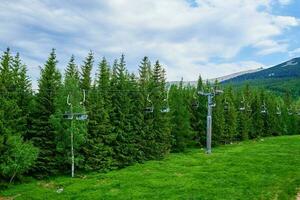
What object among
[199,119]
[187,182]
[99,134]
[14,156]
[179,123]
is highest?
[199,119]

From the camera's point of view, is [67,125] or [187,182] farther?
[67,125]

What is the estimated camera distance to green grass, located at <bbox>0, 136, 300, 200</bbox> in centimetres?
3428

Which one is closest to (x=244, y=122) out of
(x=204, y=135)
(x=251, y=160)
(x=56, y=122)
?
(x=204, y=135)

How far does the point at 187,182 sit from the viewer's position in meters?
39.0

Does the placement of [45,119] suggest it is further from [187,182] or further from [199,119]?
[199,119]

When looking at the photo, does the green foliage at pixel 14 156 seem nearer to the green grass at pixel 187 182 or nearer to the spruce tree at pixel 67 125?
the green grass at pixel 187 182

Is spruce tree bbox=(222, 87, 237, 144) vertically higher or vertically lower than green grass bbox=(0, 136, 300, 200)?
higher

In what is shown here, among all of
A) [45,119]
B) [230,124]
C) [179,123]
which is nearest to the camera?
[45,119]

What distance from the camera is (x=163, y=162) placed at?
54875mm

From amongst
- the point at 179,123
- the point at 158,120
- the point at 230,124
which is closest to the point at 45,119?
the point at 158,120

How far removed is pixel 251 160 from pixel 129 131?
16.9 m

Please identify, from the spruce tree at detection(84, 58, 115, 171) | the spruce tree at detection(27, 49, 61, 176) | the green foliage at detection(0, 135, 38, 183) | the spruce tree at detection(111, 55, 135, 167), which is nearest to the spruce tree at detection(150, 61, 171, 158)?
the spruce tree at detection(111, 55, 135, 167)

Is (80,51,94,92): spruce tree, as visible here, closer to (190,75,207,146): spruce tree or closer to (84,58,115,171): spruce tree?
(84,58,115,171): spruce tree

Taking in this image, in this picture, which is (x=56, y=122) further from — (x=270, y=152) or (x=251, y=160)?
(x=270, y=152)
